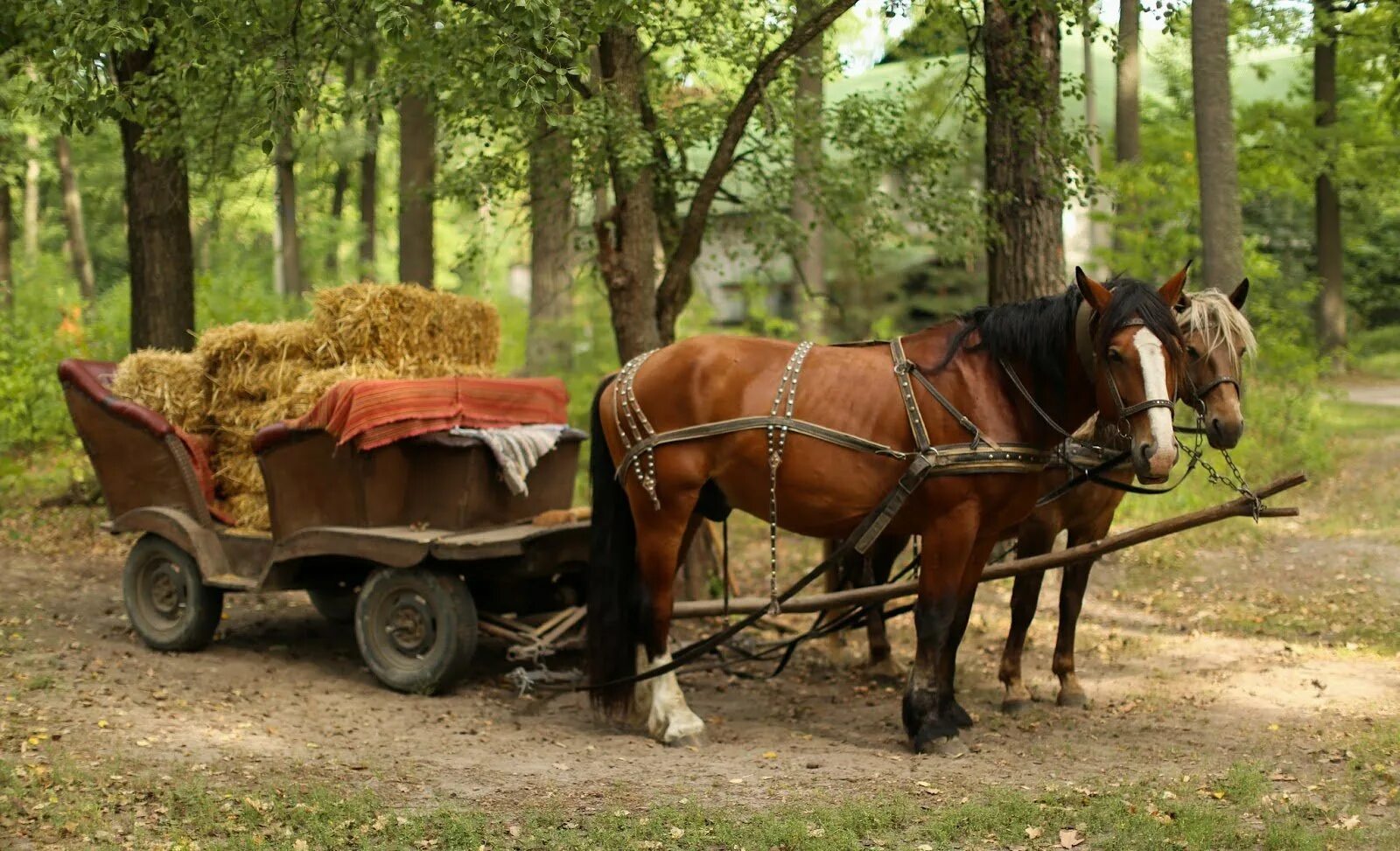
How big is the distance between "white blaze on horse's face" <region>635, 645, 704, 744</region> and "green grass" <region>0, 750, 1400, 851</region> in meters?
1.24

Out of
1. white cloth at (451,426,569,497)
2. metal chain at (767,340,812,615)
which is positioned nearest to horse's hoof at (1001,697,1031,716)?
metal chain at (767,340,812,615)

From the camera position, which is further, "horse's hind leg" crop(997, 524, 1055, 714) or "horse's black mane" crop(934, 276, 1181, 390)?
"horse's hind leg" crop(997, 524, 1055, 714)

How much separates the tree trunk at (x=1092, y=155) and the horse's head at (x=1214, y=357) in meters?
2.80

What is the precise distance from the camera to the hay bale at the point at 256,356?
Answer: 292 inches

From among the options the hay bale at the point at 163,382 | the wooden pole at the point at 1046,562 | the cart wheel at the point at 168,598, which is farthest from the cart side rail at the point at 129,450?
the wooden pole at the point at 1046,562

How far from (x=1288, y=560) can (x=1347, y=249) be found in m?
20.2

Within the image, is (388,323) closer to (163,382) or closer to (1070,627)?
(163,382)

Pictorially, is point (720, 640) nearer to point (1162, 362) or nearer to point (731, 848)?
point (731, 848)

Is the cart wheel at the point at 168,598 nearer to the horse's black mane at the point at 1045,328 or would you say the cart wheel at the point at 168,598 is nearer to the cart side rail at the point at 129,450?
the cart side rail at the point at 129,450

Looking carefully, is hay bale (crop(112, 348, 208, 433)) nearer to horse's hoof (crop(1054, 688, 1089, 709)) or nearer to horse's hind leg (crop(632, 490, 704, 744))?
horse's hind leg (crop(632, 490, 704, 744))

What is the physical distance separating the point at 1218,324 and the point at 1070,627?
6.58ft

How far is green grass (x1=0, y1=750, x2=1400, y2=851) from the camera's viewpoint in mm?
4477

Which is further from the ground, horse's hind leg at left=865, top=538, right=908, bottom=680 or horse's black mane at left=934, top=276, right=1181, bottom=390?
horse's black mane at left=934, top=276, right=1181, bottom=390

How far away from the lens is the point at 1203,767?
536cm
